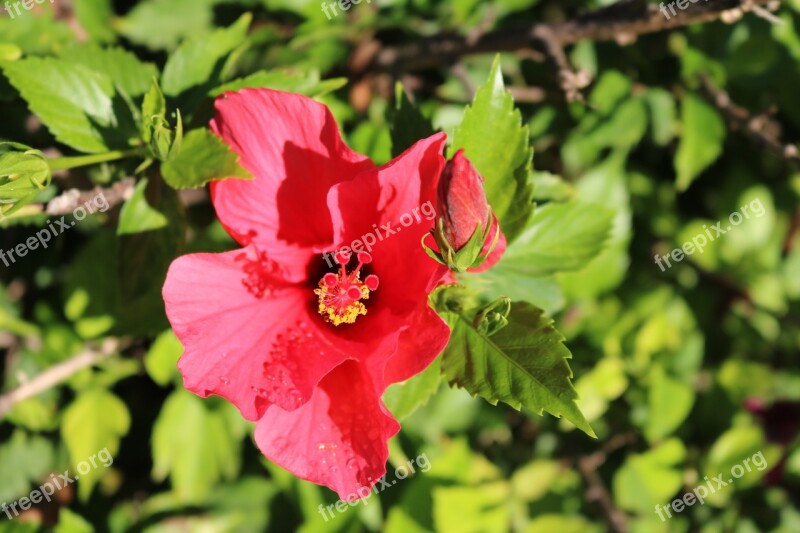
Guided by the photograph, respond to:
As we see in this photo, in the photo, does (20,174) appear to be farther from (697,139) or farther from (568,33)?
(697,139)

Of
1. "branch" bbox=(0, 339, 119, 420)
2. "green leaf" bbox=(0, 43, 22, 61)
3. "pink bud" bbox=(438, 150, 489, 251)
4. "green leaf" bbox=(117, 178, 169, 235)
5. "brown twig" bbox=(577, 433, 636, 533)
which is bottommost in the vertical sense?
"brown twig" bbox=(577, 433, 636, 533)

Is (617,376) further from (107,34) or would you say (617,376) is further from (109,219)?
(107,34)

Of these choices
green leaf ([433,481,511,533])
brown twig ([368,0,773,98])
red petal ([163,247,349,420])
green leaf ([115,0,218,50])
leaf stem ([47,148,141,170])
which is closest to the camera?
red petal ([163,247,349,420])

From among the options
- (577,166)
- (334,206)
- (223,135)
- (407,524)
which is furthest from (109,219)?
(577,166)

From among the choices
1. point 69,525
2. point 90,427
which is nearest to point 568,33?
point 90,427

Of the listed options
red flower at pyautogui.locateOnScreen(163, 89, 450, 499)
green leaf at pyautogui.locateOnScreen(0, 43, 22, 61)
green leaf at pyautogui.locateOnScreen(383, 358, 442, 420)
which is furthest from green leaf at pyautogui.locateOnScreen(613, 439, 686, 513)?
green leaf at pyautogui.locateOnScreen(0, 43, 22, 61)

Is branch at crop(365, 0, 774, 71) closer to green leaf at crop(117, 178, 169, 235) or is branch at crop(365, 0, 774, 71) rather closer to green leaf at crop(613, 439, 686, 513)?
green leaf at crop(117, 178, 169, 235)
